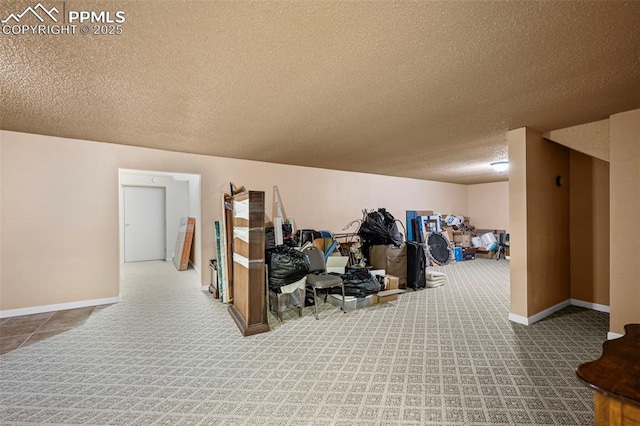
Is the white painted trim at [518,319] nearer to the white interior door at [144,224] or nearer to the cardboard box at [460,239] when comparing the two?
the cardboard box at [460,239]

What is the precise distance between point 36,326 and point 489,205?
9832 millimetres

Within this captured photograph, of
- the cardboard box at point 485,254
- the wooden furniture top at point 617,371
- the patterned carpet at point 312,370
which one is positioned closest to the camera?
the wooden furniture top at point 617,371

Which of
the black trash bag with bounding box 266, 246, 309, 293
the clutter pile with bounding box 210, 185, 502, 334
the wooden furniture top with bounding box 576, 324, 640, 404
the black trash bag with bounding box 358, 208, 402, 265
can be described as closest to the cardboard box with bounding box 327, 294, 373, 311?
the clutter pile with bounding box 210, 185, 502, 334

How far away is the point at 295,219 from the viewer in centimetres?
562

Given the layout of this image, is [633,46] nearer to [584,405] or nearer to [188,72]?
[584,405]

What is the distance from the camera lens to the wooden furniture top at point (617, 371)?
99cm

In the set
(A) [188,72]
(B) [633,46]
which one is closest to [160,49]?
(A) [188,72]

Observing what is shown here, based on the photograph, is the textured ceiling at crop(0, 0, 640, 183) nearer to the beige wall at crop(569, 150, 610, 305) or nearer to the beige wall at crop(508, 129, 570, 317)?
the beige wall at crop(508, 129, 570, 317)

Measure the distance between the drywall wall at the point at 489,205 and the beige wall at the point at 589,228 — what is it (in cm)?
444

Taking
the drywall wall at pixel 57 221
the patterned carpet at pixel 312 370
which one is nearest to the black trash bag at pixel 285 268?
the patterned carpet at pixel 312 370

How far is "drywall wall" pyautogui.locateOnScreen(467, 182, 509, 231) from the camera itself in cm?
802

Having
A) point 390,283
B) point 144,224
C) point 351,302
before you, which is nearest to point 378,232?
point 390,283

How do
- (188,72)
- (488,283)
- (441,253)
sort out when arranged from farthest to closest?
(441,253) < (488,283) < (188,72)

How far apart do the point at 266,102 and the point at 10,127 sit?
10.5ft
